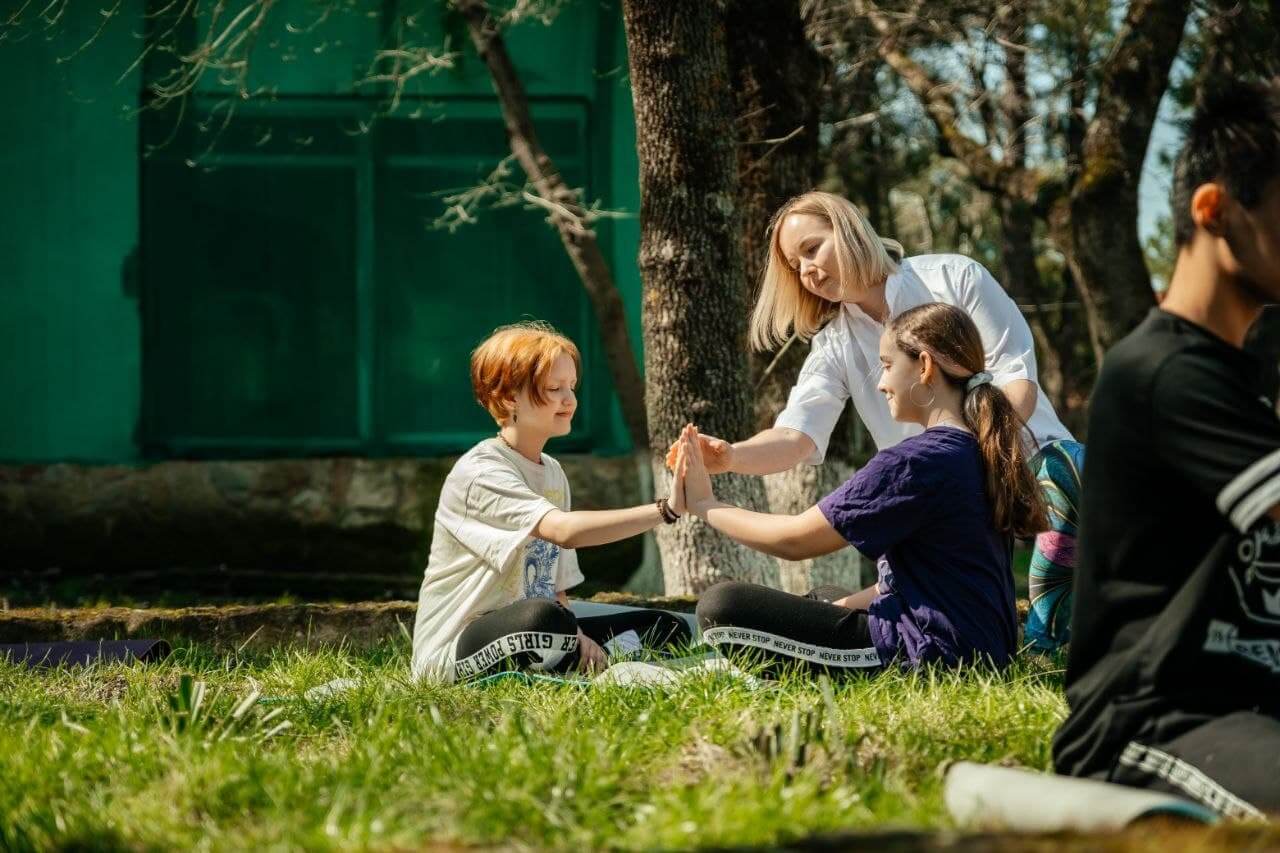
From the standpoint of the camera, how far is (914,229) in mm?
21875

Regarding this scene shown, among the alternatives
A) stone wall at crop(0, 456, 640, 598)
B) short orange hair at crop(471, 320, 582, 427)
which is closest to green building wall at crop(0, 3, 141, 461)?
stone wall at crop(0, 456, 640, 598)

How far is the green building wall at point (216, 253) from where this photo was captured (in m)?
10.7

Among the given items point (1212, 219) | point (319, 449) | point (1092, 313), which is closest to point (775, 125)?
point (1092, 313)

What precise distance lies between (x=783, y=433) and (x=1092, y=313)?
20.0ft

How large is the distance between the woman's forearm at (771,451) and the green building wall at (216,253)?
5.41 meters

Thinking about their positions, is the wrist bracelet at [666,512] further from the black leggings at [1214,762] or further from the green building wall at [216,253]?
the green building wall at [216,253]

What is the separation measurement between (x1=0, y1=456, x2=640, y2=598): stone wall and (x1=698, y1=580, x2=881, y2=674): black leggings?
569 cm

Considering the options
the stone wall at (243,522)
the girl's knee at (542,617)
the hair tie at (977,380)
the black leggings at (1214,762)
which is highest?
the hair tie at (977,380)

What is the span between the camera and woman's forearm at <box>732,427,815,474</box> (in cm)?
532

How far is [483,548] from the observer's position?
517 cm

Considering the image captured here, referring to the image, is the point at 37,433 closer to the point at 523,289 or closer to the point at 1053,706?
the point at 523,289

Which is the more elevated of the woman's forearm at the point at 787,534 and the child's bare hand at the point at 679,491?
the child's bare hand at the point at 679,491

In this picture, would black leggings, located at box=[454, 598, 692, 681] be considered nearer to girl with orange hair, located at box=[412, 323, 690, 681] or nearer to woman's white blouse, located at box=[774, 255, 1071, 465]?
girl with orange hair, located at box=[412, 323, 690, 681]

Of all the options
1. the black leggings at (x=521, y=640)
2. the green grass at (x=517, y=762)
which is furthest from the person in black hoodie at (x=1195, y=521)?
the black leggings at (x=521, y=640)
